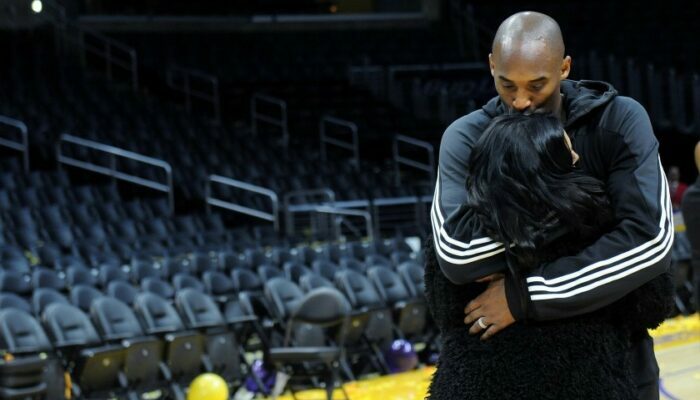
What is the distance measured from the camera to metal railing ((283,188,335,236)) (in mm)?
14289

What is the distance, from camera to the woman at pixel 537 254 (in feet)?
6.05

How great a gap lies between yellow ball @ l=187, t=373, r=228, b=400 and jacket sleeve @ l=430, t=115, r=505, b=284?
18.8ft

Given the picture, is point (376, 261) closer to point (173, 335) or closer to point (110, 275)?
point (110, 275)

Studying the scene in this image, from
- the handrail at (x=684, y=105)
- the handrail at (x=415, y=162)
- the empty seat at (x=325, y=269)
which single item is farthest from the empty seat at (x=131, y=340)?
the handrail at (x=684, y=105)

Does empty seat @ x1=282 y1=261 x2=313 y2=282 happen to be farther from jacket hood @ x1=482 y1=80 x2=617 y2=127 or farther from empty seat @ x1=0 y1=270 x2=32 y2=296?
jacket hood @ x1=482 y1=80 x2=617 y2=127

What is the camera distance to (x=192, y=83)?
2059cm

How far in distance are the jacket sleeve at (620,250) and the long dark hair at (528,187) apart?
0.05 m

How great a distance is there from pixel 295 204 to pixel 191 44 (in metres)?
7.21

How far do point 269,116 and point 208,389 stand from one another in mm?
13054

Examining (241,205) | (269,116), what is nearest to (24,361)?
(241,205)

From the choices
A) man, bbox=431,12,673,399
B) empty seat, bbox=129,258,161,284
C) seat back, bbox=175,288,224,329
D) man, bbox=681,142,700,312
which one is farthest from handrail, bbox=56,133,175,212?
man, bbox=431,12,673,399

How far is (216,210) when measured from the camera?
52.3ft

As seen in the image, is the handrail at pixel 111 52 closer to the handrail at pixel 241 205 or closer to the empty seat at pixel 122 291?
the handrail at pixel 241 205

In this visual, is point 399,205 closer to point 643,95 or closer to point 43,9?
point 643,95
